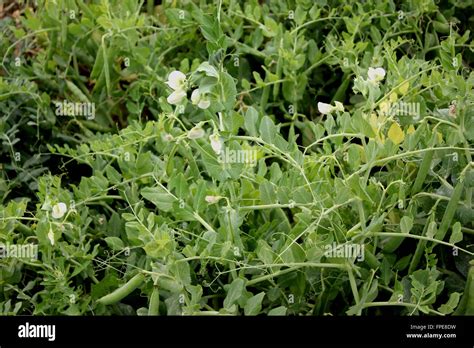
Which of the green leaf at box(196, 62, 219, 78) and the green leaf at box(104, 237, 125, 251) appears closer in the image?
the green leaf at box(196, 62, 219, 78)

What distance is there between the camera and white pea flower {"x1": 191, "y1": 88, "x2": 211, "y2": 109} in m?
1.20

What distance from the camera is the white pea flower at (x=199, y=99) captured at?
1.20m

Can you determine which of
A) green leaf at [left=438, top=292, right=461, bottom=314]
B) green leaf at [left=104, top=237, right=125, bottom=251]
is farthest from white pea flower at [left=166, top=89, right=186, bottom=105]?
green leaf at [left=438, top=292, right=461, bottom=314]

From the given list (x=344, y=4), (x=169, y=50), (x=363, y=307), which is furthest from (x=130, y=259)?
(x=344, y=4)

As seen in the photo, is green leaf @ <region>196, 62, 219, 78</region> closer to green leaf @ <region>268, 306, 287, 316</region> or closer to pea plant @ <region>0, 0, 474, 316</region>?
pea plant @ <region>0, 0, 474, 316</region>

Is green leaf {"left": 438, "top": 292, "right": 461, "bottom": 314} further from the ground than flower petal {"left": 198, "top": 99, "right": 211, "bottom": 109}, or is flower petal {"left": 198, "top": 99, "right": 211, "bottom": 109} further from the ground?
flower petal {"left": 198, "top": 99, "right": 211, "bottom": 109}

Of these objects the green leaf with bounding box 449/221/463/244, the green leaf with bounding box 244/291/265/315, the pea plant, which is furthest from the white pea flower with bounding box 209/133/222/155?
the green leaf with bounding box 449/221/463/244

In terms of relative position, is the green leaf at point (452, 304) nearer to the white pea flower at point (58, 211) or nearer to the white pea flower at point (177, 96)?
the white pea flower at point (177, 96)

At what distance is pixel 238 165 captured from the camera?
1208mm

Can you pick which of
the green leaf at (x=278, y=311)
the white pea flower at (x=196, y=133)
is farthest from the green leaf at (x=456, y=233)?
A: the white pea flower at (x=196, y=133)

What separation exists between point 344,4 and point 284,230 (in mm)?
707

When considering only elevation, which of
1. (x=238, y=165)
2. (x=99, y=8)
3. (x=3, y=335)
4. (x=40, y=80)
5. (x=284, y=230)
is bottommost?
(x=3, y=335)

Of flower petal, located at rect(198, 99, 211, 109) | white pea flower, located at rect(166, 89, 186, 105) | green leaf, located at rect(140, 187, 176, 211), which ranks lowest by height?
green leaf, located at rect(140, 187, 176, 211)

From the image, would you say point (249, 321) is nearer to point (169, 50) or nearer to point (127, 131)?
point (127, 131)
